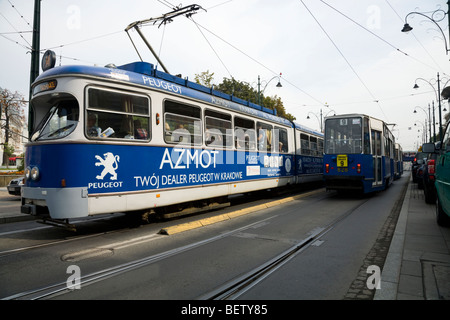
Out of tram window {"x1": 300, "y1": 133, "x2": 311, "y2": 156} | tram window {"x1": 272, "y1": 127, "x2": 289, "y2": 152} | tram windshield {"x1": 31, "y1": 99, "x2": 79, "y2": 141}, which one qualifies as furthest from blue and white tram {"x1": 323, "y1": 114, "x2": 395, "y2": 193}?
tram windshield {"x1": 31, "y1": 99, "x2": 79, "y2": 141}

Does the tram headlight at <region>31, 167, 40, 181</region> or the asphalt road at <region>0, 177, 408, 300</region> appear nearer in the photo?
the asphalt road at <region>0, 177, 408, 300</region>

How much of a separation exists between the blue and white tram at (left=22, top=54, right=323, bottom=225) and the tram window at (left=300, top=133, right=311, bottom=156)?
706 cm

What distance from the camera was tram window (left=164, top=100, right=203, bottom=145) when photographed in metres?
6.91

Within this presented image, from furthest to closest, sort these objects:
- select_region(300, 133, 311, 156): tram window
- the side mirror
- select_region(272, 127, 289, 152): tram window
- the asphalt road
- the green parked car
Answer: select_region(300, 133, 311, 156): tram window < select_region(272, 127, 289, 152): tram window < the side mirror < the green parked car < the asphalt road

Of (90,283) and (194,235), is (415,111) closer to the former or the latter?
(194,235)

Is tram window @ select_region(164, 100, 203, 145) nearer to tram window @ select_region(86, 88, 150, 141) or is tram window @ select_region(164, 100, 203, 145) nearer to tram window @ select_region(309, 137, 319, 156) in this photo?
tram window @ select_region(86, 88, 150, 141)

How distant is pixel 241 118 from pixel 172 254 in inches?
232

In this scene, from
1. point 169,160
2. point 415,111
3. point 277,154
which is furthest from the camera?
point 415,111

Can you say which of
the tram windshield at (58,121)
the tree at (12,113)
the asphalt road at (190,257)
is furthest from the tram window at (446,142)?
the tree at (12,113)

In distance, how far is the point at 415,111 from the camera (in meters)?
36.9

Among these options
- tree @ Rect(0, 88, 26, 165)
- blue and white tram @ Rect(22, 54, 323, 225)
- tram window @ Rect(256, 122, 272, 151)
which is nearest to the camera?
blue and white tram @ Rect(22, 54, 323, 225)

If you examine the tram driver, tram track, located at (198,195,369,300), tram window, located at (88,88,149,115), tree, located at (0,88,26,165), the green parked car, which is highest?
tree, located at (0,88,26,165)

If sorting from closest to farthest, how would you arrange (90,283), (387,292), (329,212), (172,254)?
1. (387,292)
2. (90,283)
3. (172,254)
4. (329,212)

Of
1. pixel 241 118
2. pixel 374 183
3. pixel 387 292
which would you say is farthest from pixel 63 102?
pixel 374 183
